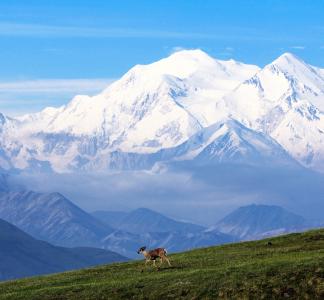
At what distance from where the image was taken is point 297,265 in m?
65.0

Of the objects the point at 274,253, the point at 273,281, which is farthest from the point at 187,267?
the point at 273,281

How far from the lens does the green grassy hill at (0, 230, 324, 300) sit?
61625 millimetres

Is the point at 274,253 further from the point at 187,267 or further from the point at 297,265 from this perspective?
the point at 297,265

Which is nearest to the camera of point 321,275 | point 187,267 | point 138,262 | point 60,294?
point 321,275

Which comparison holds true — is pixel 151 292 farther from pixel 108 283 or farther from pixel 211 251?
pixel 211 251

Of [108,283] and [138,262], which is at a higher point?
[138,262]

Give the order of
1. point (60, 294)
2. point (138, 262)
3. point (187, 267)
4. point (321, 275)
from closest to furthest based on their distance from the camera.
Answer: point (321, 275) < point (60, 294) < point (187, 267) < point (138, 262)

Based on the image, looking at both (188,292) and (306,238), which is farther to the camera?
(306,238)

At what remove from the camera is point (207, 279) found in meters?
65.7

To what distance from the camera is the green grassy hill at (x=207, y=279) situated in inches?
2426

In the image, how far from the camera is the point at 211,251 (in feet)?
290

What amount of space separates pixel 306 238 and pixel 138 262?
15.9 metres

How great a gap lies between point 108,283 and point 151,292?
17.9 ft

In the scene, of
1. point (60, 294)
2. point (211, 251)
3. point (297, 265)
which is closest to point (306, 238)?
point (211, 251)
